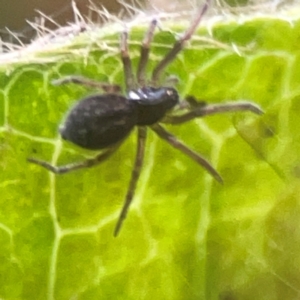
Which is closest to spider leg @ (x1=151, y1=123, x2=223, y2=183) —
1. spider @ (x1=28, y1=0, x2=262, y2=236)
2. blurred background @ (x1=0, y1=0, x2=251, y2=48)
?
spider @ (x1=28, y1=0, x2=262, y2=236)

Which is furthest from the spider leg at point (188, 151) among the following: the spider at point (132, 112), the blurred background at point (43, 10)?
the blurred background at point (43, 10)

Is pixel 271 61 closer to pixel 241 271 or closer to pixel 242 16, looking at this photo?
pixel 242 16

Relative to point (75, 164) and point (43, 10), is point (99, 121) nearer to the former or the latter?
point (75, 164)

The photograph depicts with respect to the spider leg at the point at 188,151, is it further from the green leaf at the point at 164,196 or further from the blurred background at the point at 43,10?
the blurred background at the point at 43,10

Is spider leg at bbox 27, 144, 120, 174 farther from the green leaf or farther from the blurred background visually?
the blurred background

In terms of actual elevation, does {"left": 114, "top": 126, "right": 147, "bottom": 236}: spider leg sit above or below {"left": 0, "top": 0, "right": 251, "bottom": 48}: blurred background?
below

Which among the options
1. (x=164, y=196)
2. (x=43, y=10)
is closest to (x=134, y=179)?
(x=164, y=196)

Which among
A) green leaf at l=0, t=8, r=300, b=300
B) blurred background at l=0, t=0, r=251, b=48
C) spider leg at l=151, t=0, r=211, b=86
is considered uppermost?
blurred background at l=0, t=0, r=251, b=48
